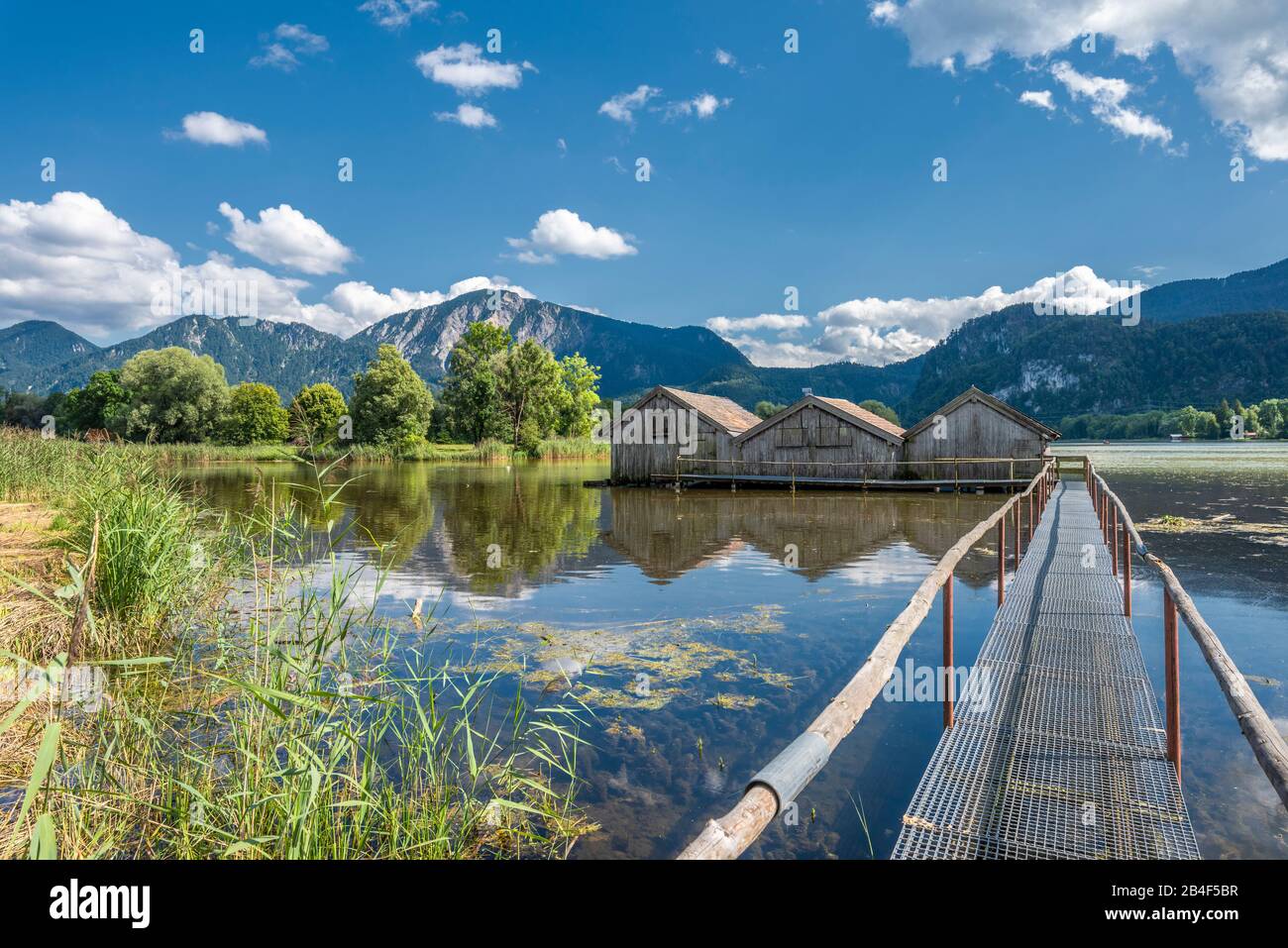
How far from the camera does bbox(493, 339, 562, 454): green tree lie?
2411 inches

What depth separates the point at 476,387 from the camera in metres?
63.3

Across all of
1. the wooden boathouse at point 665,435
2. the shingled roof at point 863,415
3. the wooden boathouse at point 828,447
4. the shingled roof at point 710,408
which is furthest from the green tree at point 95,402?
the shingled roof at point 863,415

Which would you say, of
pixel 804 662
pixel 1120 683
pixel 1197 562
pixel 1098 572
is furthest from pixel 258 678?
pixel 1197 562

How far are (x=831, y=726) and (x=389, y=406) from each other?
64676 millimetres

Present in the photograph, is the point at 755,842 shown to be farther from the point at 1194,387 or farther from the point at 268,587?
the point at 1194,387

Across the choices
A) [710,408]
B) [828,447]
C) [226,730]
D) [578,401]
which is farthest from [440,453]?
[226,730]

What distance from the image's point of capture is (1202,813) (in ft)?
15.4

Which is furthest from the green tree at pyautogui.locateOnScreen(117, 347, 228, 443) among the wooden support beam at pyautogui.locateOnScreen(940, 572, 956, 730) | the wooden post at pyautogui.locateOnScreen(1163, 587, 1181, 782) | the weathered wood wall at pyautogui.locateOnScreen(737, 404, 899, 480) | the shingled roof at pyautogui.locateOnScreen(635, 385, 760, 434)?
the wooden post at pyautogui.locateOnScreen(1163, 587, 1181, 782)

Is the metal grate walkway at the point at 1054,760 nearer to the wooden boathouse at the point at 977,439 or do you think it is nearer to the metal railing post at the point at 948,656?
the metal railing post at the point at 948,656

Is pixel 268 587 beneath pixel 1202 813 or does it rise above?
above

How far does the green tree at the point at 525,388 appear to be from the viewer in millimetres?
61250

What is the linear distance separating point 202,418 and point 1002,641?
71.8m

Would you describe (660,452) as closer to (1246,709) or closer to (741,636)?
(741,636)

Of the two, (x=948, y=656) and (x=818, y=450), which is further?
(x=818, y=450)
